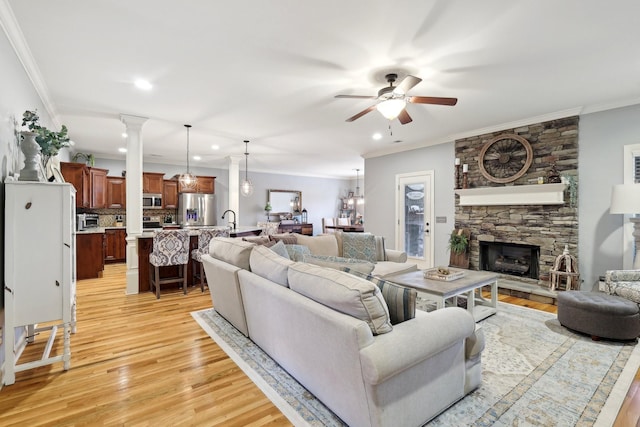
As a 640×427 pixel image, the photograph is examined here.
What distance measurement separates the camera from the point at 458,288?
3.10 metres

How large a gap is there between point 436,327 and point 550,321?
271 centimetres

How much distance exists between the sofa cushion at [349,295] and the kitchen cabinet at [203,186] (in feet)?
24.0

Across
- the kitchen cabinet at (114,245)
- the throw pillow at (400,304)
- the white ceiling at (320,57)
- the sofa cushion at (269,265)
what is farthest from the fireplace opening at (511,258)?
the kitchen cabinet at (114,245)

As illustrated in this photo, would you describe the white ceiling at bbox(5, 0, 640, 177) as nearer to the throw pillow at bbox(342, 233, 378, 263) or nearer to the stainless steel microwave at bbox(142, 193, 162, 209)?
the throw pillow at bbox(342, 233, 378, 263)

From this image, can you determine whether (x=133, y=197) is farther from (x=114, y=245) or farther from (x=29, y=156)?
(x=114, y=245)

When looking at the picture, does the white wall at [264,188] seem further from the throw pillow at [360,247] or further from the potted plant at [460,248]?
the potted plant at [460,248]

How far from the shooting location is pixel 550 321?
11.4 ft

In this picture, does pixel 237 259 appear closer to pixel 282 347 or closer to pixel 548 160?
pixel 282 347

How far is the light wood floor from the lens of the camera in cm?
189

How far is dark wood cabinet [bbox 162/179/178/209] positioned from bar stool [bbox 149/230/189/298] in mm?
3937

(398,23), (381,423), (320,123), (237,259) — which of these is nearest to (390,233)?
(320,123)

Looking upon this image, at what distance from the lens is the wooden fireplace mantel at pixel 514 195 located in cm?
438

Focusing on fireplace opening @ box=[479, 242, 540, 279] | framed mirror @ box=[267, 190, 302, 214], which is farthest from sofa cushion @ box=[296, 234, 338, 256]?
framed mirror @ box=[267, 190, 302, 214]

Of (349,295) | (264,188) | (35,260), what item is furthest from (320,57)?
(264,188)
